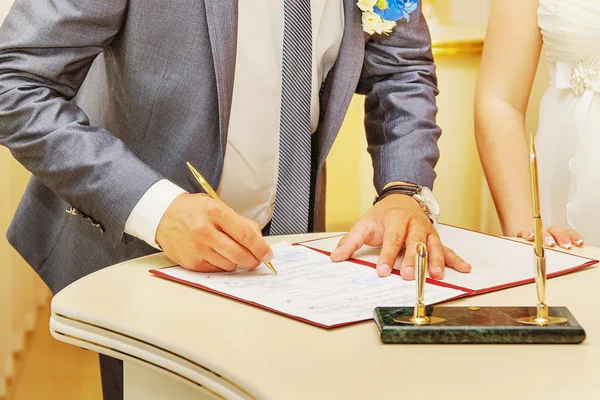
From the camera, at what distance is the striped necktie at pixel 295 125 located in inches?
69.2

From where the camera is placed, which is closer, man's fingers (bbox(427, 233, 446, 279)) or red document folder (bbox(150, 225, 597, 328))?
red document folder (bbox(150, 225, 597, 328))

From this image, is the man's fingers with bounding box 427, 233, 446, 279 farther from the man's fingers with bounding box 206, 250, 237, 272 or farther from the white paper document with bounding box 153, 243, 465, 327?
the man's fingers with bounding box 206, 250, 237, 272

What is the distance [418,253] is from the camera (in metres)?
1.02

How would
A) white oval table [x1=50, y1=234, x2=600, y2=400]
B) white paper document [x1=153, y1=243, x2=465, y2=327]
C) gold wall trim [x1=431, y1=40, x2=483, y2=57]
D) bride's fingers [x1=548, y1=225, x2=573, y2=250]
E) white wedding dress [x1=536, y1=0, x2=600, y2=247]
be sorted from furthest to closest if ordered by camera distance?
gold wall trim [x1=431, y1=40, x2=483, y2=57] → white wedding dress [x1=536, y1=0, x2=600, y2=247] → bride's fingers [x1=548, y1=225, x2=573, y2=250] → white paper document [x1=153, y1=243, x2=465, y2=327] → white oval table [x1=50, y1=234, x2=600, y2=400]

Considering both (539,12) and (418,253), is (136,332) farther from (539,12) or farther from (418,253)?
(539,12)

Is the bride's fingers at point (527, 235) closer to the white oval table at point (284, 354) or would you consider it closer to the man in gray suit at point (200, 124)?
the man in gray suit at point (200, 124)

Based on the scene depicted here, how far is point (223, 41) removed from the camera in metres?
1.57

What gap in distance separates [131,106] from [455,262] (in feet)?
2.39

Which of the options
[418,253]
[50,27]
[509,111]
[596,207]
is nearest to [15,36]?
[50,27]

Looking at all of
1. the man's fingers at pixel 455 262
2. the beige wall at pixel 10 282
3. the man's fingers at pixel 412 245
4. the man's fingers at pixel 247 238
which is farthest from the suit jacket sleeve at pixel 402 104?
the beige wall at pixel 10 282

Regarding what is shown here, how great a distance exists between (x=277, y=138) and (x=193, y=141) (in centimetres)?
22

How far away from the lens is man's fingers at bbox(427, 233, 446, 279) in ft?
4.20

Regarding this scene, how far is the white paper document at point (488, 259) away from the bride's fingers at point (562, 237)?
0.09 meters

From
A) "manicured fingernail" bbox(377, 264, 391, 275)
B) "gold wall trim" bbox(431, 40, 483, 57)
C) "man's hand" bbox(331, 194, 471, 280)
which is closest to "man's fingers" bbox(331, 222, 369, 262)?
"man's hand" bbox(331, 194, 471, 280)
